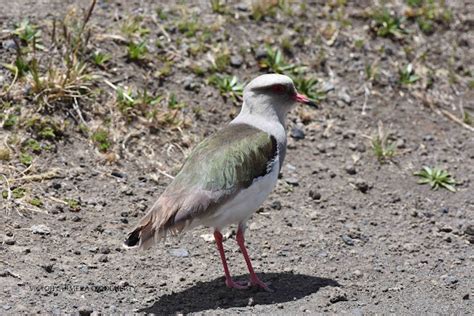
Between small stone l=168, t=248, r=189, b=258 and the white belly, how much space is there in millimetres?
794

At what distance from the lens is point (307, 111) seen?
33.9 feet

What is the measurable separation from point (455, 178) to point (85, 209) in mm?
4060

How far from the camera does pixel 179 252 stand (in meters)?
7.85

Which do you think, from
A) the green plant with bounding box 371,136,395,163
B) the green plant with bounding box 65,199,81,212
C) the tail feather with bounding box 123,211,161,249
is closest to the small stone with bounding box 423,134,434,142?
the green plant with bounding box 371,136,395,163

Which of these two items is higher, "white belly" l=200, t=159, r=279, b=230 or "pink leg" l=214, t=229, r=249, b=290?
"white belly" l=200, t=159, r=279, b=230

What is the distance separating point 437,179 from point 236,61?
270cm

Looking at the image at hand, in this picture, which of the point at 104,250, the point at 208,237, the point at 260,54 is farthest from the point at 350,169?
the point at 104,250

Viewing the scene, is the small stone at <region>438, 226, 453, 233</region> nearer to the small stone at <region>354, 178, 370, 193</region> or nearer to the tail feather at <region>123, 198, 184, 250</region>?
the small stone at <region>354, 178, 370, 193</region>

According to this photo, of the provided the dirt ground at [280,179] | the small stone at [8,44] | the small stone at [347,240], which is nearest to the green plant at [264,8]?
the dirt ground at [280,179]

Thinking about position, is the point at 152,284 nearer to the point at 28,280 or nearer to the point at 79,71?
the point at 28,280

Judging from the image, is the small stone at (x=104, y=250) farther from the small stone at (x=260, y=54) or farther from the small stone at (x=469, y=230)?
the small stone at (x=260, y=54)

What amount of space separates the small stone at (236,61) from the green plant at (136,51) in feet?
3.52

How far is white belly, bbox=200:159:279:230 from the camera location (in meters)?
6.94

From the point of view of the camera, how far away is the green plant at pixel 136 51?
393 inches
